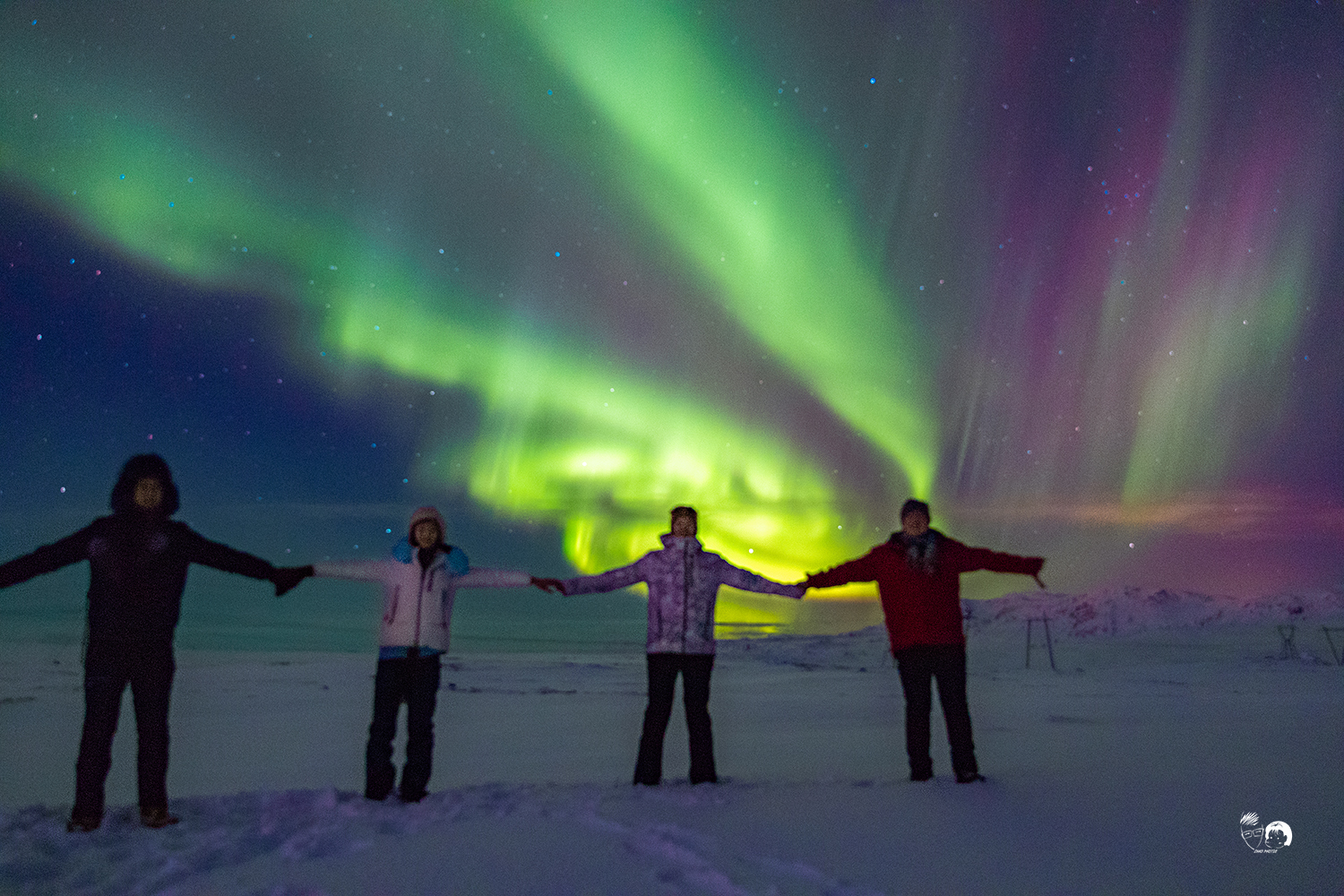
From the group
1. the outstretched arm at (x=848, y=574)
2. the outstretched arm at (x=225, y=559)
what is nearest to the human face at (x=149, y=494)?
the outstretched arm at (x=225, y=559)

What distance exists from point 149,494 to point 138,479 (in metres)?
A: 0.12

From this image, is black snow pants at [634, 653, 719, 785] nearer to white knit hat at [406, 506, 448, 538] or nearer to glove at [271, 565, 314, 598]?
white knit hat at [406, 506, 448, 538]

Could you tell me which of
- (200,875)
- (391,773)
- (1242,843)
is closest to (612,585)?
(391,773)

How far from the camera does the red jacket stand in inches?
247

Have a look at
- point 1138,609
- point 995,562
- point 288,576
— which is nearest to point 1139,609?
point 1138,609

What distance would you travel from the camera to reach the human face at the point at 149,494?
5.23 m

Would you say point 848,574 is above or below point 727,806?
above

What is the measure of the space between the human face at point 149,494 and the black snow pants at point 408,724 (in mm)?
1782

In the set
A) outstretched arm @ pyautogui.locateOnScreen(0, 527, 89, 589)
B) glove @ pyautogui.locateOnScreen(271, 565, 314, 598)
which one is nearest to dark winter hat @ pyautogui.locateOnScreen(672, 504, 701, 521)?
glove @ pyautogui.locateOnScreen(271, 565, 314, 598)

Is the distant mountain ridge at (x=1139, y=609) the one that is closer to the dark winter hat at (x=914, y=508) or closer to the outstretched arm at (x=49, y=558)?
the dark winter hat at (x=914, y=508)

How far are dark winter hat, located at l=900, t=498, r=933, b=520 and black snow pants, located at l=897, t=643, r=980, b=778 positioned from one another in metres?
1.05

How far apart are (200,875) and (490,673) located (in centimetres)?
2123

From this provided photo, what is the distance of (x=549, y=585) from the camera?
6723 mm

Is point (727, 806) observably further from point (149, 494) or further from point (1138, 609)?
point (1138, 609)
